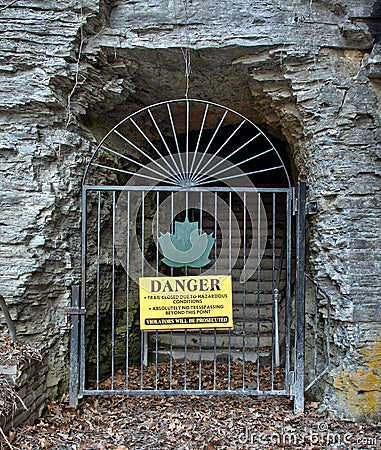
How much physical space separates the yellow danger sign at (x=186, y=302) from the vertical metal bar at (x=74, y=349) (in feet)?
1.67

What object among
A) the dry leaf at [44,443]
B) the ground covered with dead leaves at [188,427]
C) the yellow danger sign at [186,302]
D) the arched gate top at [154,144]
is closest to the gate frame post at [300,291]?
the arched gate top at [154,144]

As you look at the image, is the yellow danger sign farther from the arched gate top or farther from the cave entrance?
the arched gate top

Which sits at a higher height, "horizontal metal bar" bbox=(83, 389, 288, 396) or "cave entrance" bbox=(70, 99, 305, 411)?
"cave entrance" bbox=(70, 99, 305, 411)

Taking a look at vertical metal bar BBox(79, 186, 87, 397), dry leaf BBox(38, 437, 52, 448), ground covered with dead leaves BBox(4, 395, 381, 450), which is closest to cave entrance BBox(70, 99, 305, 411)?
vertical metal bar BBox(79, 186, 87, 397)

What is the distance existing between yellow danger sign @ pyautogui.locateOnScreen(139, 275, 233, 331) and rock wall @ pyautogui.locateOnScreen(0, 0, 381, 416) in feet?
2.42

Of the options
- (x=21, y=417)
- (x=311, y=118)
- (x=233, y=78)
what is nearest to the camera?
(x=21, y=417)

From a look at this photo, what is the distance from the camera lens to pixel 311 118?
12.2 ft

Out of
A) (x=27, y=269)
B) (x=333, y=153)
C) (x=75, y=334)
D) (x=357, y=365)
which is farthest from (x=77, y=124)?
(x=357, y=365)

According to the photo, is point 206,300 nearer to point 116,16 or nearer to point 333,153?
point 333,153

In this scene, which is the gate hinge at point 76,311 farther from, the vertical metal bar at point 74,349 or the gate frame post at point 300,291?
the gate frame post at point 300,291

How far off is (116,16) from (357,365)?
3.45m

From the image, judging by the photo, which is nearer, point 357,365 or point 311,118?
point 357,365

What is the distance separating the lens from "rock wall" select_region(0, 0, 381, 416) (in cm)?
351

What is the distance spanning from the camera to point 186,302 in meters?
3.57
